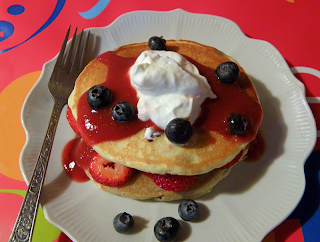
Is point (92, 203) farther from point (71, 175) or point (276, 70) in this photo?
point (276, 70)

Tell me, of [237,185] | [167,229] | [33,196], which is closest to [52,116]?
[33,196]

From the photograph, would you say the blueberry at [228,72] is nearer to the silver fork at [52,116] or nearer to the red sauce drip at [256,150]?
the red sauce drip at [256,150]

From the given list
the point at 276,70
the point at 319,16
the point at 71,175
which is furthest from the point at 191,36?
the point at 71,175

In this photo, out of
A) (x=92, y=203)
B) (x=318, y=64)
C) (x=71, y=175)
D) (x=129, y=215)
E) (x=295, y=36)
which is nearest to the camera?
(x=129, y=215)

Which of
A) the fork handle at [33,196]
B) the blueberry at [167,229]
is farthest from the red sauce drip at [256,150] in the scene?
the fork handle at [33,196]

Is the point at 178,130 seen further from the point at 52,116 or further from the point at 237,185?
the point at 52,116

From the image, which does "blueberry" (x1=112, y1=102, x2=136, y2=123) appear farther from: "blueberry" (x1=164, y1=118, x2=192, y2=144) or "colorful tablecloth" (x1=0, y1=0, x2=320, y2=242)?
"colorful tablecloth" (x1=0, y1=0, x2=320, y2=242)
